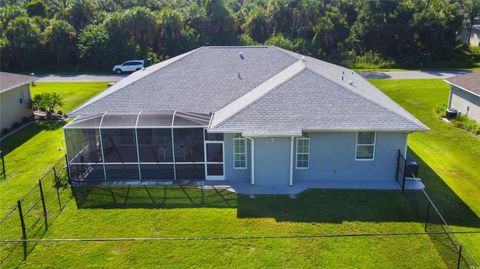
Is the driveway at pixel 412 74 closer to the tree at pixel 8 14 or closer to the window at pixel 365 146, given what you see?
the window at pixel 365 146

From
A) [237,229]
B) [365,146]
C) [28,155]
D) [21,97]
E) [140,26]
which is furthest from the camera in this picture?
[140,26]

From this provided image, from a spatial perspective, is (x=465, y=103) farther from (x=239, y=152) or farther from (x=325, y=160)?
(x=239, y=152)

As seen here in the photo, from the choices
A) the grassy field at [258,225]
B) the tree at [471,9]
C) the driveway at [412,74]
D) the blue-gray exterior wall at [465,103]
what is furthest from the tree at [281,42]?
the grassy field at [258,225]

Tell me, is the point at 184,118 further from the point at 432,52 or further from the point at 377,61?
the point at 432,52

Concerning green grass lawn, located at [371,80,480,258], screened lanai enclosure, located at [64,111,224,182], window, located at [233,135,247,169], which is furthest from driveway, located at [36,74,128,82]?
green grass lawn, located at [371,80,480,258]

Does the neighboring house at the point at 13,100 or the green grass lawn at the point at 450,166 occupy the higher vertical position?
the neighboring house at the point at 13,100

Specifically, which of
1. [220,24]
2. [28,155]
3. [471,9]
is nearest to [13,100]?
[28,155]

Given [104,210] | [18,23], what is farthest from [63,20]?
[104,210]
